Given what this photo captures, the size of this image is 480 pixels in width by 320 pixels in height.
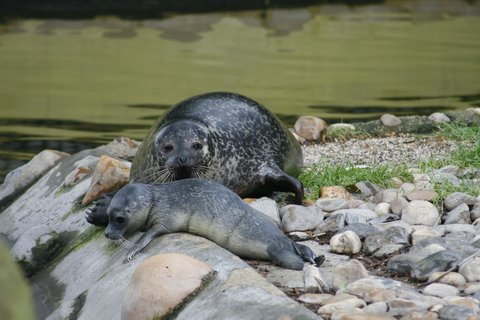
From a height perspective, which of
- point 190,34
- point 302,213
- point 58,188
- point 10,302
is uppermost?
point 10,302

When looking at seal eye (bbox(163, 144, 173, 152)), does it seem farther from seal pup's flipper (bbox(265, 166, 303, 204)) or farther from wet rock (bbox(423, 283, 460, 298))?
wet rock (bbox(423, 283, 460, 298))

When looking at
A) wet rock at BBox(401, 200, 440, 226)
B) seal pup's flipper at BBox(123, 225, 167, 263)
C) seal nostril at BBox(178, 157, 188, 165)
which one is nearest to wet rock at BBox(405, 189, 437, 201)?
wet rock at BBox(401, 200, 440, 226)

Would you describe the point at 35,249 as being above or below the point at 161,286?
below

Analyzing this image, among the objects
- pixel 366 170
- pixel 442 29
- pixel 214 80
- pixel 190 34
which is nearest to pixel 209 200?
pixel 366 170

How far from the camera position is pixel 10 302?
1.94 m

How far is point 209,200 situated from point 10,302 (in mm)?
3640

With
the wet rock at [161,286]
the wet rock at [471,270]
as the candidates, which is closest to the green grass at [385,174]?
the wet rock at [471,270]

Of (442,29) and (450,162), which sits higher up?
(450,162)

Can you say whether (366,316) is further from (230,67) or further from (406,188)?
(230,67)

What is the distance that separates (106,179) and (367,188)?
174 centimetres

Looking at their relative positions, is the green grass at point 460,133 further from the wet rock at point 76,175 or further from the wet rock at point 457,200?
the wet rock at point 76,175

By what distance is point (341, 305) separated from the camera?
444 cm

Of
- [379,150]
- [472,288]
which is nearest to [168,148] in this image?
[472,288]

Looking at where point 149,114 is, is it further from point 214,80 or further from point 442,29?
point 442,29
